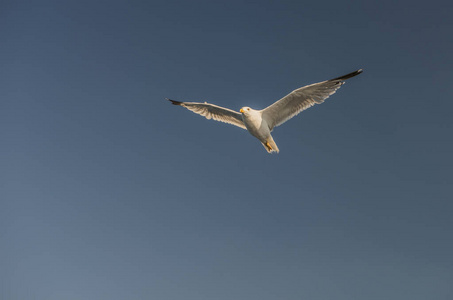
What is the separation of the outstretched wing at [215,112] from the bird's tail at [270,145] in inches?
91.0

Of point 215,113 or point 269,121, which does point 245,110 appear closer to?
point 269,121

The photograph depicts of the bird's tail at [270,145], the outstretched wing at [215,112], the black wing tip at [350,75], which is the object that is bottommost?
the bird's tail at [270,145]

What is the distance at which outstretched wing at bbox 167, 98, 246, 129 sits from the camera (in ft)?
64.3

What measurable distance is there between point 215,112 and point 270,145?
14.3ft

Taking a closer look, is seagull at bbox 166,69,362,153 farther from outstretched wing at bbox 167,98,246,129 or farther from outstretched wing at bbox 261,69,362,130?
outstretched wing at bbox 167,98,246,129

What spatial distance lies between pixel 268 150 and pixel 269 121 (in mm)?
1652

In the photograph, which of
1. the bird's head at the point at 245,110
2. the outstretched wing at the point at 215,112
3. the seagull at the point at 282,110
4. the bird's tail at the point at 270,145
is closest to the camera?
the seagull at the point at 282,110

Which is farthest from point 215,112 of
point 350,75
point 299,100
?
point 350,75

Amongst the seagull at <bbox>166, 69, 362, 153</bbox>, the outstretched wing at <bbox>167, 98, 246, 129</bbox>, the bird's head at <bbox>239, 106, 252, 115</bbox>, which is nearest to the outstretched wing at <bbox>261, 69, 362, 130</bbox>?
the seagull at <bbox>166, 69, 362, 153</bbox>

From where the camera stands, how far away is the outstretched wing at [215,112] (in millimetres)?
19594

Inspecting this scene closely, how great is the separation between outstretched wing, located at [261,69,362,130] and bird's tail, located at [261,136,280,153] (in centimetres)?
109

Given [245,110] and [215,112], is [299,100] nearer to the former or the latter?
[245,110]

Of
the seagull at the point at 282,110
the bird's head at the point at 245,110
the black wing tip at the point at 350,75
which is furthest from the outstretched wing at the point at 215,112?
the black wing tip at the point at 350,75

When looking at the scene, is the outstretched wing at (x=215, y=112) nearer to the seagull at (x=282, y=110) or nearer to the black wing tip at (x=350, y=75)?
the seagull at (x=282, y=110)
